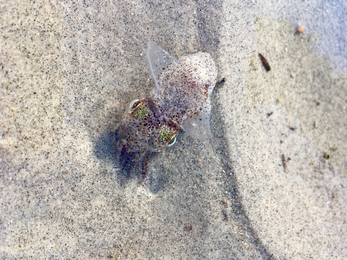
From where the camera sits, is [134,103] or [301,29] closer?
[134,103]

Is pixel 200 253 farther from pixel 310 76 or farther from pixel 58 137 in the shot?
pixel 310 76

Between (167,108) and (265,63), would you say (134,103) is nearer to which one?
(167,108)

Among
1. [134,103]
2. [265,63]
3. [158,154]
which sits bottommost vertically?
[158,154]

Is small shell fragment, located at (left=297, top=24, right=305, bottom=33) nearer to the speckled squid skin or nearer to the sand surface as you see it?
the sand surface

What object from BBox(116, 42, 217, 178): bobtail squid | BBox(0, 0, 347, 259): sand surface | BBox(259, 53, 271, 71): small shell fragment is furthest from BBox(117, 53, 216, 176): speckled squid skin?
BBox(259, 53, 271, 71): small shell fragment

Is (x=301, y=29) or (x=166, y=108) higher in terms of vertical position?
(x=301, y=29)

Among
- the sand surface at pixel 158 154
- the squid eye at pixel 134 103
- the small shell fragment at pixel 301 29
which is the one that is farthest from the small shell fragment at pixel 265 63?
the squid eye at pixel 134 103

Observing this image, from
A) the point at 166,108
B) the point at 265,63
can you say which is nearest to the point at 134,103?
the point at 166,108

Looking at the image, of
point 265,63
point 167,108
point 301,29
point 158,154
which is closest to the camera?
point 167,108
